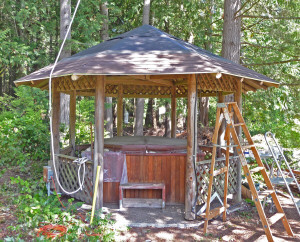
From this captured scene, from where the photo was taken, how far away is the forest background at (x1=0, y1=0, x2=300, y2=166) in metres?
8.92

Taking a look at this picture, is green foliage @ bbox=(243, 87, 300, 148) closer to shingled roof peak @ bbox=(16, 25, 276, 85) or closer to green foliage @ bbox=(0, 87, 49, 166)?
shingled roof peak @ bbox=(16, 25, 276, 85)

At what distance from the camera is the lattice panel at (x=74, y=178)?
6.00 meters

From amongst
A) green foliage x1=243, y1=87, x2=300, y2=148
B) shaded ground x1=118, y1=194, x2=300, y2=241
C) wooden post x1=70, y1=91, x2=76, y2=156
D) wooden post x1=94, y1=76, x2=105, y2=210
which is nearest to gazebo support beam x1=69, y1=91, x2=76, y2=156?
wooden post x1=70, y1=91, x2=76, y2=156

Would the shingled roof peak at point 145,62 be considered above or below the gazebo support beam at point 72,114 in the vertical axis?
above

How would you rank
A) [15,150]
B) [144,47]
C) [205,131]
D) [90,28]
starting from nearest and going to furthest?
[144,47] < [15,150] < [90,28] < [205,131]

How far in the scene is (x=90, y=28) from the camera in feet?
43.4

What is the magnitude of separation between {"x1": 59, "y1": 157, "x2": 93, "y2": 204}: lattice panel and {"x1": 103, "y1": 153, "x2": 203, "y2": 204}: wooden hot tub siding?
1.23 ft

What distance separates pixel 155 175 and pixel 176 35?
1004 centimetres

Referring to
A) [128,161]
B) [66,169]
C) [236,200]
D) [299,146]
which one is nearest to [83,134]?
[66,169]

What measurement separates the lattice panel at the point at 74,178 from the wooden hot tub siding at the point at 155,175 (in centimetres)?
37

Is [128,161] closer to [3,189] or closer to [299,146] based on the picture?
[3,189]

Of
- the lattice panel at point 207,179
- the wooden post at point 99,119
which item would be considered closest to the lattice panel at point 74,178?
the wooden post at point 99,119

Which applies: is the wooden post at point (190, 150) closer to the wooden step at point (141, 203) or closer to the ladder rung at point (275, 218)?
the wooden step at point (141, 203)

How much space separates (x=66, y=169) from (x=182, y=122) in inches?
575
